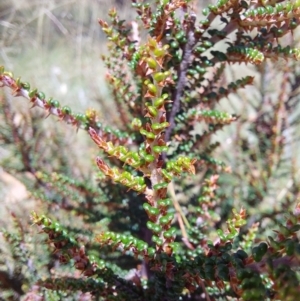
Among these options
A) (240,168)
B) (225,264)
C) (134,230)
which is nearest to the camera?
(225,264)

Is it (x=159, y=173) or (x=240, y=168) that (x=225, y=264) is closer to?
(x=159, y=173)

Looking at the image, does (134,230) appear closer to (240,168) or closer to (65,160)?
(65,160)

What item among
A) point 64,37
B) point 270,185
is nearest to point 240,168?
point 270,185

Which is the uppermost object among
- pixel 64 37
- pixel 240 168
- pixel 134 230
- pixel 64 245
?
pixel 64 37

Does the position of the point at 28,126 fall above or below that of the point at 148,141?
above

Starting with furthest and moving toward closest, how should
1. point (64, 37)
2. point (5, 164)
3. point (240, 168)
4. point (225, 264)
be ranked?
point (64, 37) → point (240, 168) → point (5, 164) → point (225, 264)

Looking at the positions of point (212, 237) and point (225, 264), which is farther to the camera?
point (212, 237)

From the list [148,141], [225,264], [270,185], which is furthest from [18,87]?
[270,185]
